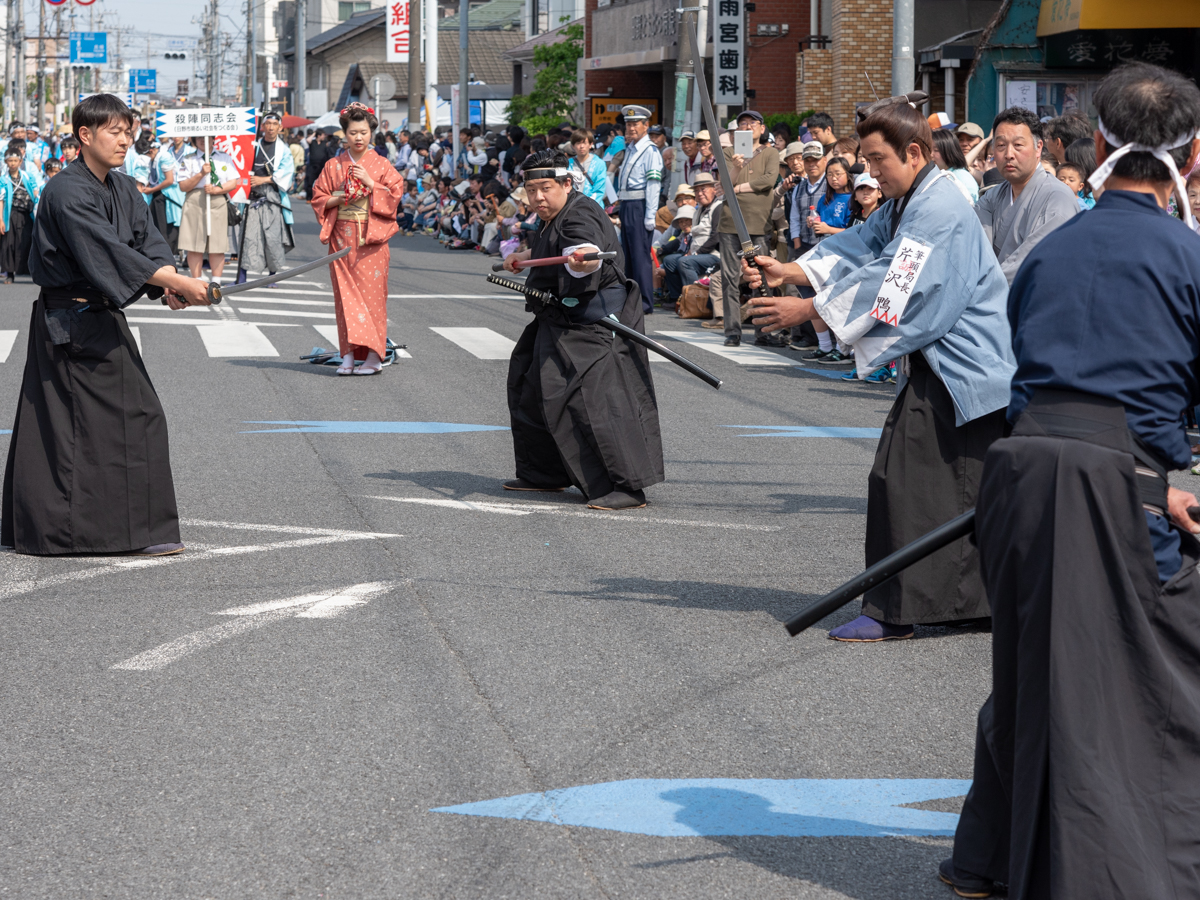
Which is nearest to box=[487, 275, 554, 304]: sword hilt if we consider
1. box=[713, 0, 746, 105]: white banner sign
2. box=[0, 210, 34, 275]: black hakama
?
box=[0, 210, 34, 275]: black hakama

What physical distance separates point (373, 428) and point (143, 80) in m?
90.8

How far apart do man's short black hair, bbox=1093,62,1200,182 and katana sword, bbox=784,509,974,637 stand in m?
0.80

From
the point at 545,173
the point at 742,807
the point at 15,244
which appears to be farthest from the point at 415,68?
the point at 742,807

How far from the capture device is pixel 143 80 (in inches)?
3664

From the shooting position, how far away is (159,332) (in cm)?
1481

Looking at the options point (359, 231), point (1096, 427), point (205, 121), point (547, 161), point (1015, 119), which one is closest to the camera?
point (1096, 427)

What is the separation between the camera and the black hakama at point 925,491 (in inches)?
198

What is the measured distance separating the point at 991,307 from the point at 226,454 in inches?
203

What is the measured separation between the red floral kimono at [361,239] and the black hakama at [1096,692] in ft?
30.3

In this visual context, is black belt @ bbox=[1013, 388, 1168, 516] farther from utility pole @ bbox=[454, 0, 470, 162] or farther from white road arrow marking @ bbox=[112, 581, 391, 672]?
utility pole @ bbox=[454, 0, 470, 162]

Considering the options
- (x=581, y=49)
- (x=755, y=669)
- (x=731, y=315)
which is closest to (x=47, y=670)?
(x=755, y=669)

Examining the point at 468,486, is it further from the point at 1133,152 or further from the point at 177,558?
the point at 1133,152

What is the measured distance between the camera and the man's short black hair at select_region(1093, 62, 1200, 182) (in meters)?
2.97

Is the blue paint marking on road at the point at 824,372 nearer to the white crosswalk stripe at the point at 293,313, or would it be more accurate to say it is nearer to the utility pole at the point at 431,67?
the white crosswalk stripe at the point at 293,313
